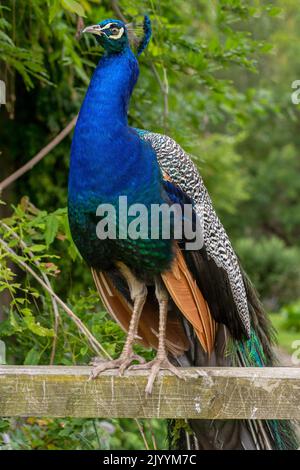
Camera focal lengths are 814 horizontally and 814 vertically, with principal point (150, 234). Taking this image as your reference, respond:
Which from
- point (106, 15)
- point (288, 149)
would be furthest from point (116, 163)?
point (288, 149)

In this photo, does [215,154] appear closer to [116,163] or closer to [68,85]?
[68,85]

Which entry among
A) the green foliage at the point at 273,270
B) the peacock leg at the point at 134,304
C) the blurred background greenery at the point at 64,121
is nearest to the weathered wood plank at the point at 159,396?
the peacock leg at the point at 134,304

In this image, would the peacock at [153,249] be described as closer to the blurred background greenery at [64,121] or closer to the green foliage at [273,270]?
the blurred background greenery at [64,121]

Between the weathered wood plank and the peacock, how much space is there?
0.05 meters

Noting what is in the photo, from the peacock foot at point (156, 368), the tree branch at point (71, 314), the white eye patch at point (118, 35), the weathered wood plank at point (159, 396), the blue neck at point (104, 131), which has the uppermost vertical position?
the white eye patch at point (118, 35)

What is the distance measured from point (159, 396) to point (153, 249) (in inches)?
18.0

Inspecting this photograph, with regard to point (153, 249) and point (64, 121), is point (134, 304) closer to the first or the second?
point (153, 249)

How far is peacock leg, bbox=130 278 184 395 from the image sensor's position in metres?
2.42

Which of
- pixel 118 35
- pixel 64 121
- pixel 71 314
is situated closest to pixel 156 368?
pixel 71 314

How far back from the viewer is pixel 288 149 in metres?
20.9

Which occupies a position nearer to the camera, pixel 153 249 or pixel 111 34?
pixel 153 249

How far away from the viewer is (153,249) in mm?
2531

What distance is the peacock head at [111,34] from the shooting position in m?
2.65

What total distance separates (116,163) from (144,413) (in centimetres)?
77
